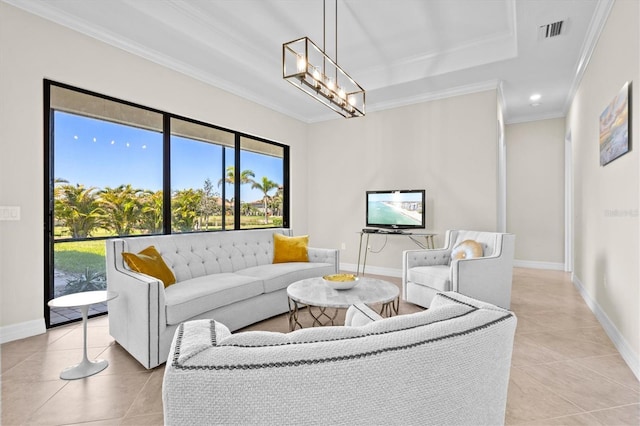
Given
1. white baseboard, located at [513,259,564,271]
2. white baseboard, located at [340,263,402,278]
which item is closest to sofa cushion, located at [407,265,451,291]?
white baseboard, located at [340,263,402,278]

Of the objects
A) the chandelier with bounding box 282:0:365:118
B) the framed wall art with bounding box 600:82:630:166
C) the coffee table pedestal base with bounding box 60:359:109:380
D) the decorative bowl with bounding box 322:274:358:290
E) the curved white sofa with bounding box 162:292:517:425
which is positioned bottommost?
the coffee table pedestal base with bounding box 60:359:109:380

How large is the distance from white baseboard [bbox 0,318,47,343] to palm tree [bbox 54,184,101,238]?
2.71ft

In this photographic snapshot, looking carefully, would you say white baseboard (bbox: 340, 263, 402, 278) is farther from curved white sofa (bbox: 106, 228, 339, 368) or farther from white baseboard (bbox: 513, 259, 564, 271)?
white baseboard (bbox: 513, 259, 564, 271)

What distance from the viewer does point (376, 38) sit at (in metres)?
3.85

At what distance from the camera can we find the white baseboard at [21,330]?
2637 millimetres

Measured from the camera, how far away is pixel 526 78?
4352 mm

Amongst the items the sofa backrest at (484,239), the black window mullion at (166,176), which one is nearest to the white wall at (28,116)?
the black window mullion at (166,176)

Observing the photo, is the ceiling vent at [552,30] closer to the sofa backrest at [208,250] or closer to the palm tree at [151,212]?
the sofa backrest at [208,250]

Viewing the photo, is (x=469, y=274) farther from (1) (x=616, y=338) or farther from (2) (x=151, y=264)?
(2) (x=151, y=264)

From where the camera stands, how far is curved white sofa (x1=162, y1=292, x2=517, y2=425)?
513 mm

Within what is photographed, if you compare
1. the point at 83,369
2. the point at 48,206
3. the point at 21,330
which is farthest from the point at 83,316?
the point at 48,206

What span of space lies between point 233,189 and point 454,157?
3296mm

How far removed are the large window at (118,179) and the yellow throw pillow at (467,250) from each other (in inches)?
121

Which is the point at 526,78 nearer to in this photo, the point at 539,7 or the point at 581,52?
the point at 581,52
